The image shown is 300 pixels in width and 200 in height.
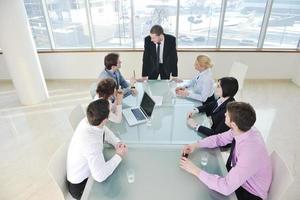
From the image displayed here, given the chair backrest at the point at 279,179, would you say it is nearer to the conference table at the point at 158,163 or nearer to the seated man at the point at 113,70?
the conference table at the point at 158,163

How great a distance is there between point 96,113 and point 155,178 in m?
0.64

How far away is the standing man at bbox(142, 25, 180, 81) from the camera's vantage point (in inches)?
134

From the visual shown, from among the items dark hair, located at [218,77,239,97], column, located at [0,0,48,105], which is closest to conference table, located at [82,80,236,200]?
dark hair, located at [218,77,239,97]

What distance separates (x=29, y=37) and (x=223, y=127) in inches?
144

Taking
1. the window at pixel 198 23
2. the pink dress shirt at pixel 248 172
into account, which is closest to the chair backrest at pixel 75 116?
the pink dress shirt at pixel 248 172

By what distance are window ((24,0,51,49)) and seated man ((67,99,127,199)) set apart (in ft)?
13.4

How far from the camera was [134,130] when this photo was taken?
224 cm

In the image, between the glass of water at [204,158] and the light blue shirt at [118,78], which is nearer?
the glass of water at [204,158]

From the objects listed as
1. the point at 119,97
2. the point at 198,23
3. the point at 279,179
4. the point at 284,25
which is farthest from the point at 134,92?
the point at 284,25

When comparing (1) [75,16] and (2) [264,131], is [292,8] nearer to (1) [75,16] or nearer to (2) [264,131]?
(2) [264,131]

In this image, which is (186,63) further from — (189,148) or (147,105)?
(189,148)

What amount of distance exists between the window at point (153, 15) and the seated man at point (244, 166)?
3644mm

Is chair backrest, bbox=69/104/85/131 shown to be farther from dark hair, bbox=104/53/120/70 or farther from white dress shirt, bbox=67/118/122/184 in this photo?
dark hair, bbox=104/53/120/70

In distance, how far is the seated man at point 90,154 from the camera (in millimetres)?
1597
